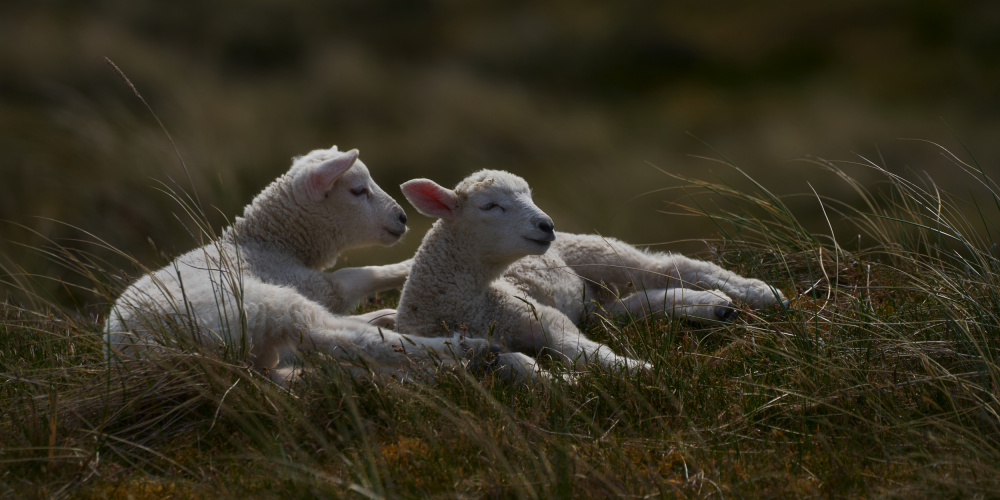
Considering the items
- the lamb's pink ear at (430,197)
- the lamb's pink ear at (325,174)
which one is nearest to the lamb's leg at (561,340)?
the lamb's pink ear at (430,197)

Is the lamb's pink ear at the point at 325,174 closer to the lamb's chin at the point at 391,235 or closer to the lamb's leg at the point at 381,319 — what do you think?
the lamb's chin at the point at 391,235

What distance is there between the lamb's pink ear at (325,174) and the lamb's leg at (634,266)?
1.44m

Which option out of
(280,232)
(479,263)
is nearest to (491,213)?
(479,263)

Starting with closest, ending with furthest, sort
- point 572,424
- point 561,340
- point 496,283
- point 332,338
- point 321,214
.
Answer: point 572,424, point 332,338, point 561,340, point 496,283, point 321,214

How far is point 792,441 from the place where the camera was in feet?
10.0

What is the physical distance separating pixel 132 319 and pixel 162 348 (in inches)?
17.7

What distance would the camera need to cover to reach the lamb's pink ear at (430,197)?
445 cm

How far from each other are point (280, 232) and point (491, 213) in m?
1.57

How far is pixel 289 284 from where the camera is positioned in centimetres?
493

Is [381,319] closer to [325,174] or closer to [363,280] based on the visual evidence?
[363,280]

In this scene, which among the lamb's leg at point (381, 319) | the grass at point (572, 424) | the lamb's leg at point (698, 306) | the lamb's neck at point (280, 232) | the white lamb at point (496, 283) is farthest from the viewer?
the lamb's neck at point (280, 232)

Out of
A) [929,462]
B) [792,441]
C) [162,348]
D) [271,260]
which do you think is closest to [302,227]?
[271,260]

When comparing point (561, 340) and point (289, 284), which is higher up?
point (289, 284)

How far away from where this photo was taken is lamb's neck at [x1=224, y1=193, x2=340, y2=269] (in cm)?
523
